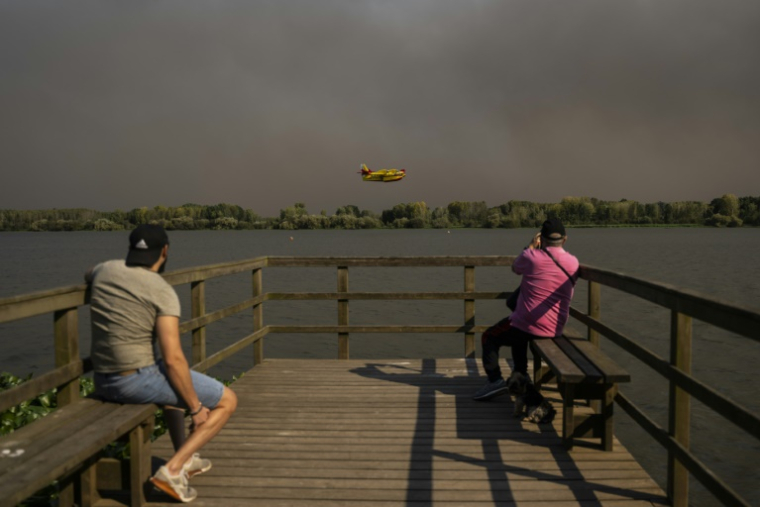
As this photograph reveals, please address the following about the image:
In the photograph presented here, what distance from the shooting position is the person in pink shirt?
572 centimetres

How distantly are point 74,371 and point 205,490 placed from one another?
109 cm

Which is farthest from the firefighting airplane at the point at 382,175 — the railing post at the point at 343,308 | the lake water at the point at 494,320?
the railing post at the point at 343,308

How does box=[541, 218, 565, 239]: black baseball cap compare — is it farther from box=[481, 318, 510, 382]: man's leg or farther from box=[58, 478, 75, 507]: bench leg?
box=[58, 478, 75, 507]: bench leg

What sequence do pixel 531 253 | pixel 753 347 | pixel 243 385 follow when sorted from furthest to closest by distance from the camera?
pixel 753 347 → pixel 243 385 → pixel 531 253

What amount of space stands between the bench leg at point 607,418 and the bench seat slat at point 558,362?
38 cm

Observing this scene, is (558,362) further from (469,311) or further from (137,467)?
(469,311)

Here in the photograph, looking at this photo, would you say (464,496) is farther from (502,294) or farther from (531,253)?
(502,294)

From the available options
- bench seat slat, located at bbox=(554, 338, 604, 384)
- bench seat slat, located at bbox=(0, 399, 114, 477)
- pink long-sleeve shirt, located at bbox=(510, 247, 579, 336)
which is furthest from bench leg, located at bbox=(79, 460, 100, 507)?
pink long-sleeve shirt, located at bbox=(510, 247, 579, 336)

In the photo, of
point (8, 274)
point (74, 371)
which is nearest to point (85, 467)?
point (74, 371)

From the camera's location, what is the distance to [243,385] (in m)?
7.16

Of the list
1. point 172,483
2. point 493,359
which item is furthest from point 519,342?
point 172,483

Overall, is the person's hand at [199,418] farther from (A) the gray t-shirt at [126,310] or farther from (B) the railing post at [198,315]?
(B) the railing post at [198,315]

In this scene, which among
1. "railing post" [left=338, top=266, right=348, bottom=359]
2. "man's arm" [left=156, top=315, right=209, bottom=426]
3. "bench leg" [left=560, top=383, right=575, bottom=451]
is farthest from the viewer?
"railing post" [left=338, top=266, right=348, bottom=359]

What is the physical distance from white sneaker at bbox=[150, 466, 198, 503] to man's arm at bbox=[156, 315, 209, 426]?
18.5 inches
